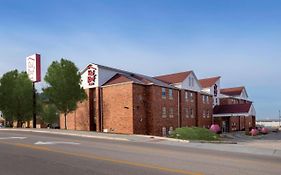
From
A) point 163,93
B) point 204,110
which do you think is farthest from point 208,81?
point 163,93

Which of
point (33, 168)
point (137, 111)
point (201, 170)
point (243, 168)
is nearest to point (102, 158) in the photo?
point (33, 168)

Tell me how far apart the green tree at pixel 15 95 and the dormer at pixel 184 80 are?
2240 cm

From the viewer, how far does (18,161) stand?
37.8ft

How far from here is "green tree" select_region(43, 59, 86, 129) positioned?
142ft

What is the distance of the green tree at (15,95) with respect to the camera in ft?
166

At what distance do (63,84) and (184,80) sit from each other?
2236cm

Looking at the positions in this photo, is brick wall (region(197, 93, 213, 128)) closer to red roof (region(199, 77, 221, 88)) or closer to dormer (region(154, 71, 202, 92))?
dormer (region(154, 71, 202, 92))

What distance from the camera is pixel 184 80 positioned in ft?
193

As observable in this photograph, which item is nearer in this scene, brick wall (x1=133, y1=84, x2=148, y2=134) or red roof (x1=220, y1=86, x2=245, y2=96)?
brick wall (x1=133, y1=84, x2=148, y2=134)

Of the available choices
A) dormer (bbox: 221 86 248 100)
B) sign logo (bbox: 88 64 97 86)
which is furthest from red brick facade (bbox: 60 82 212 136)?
dormer (bbox: 221 86 248 100)

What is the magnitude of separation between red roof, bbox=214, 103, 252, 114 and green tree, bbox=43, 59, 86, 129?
35.3 m

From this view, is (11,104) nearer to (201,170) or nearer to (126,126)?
(126,126)

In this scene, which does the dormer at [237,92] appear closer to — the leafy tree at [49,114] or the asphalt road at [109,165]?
the leafy tree at [49,114]

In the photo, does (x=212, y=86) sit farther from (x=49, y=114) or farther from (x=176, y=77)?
(x=49, y=114)
